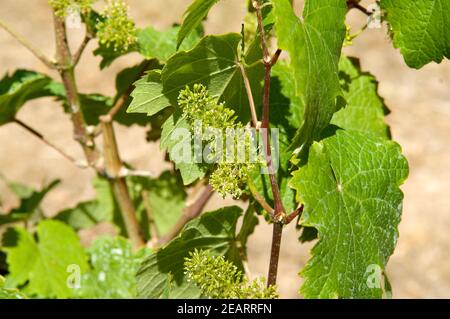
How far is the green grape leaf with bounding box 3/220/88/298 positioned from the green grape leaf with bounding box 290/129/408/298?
691mm

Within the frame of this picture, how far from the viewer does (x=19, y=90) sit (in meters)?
1.38

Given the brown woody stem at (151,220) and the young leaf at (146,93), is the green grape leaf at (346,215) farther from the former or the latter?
the brown woody stem at (151,220)

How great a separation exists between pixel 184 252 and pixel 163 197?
62cm

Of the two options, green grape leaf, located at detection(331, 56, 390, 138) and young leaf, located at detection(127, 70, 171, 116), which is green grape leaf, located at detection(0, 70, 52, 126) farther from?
green grape leaf, located at detection(331, 56, 390, 138)

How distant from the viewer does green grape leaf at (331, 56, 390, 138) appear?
1320mm

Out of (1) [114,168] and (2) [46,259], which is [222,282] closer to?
(1) [114,168]

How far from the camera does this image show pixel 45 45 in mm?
3748

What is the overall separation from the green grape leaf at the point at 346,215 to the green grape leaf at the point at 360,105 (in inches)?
9.1

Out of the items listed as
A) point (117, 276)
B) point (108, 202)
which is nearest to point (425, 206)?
point (108, 202)

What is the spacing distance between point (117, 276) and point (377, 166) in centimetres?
67

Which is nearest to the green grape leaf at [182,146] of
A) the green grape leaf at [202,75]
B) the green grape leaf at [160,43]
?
the green grape leaf at [202,75]

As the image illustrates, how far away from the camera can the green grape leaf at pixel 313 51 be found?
88 cm

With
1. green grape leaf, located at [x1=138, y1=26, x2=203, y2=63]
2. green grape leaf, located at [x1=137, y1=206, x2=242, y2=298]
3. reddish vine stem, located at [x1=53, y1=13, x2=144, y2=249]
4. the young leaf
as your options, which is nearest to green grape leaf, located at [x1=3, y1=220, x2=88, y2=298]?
reddish vine stem, located at [x1=53, y1=13, x2=144, y2=249]
